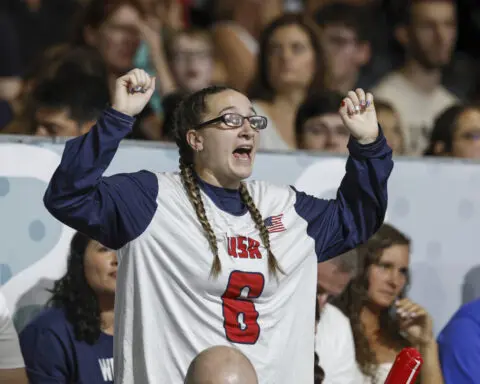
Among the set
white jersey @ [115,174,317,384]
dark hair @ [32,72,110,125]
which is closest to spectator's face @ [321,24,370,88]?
dark hair @ [32,72,110,125]

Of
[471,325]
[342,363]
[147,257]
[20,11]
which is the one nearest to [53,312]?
[147,257]

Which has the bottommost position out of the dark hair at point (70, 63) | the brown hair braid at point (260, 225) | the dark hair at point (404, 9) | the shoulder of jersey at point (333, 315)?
the shoulder of jersey at point (333, 315)

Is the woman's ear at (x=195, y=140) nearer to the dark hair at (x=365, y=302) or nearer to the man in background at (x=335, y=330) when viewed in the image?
the man in background at (x=335, y=330)

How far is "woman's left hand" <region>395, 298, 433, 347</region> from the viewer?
4281mm

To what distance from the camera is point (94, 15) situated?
5684 mm

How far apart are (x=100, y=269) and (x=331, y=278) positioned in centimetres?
97

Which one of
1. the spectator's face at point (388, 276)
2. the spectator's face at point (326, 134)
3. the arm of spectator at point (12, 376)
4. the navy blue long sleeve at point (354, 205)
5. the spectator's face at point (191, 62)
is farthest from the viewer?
the spectator's face at point (191, 62)

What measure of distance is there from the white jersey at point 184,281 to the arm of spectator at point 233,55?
306 cm

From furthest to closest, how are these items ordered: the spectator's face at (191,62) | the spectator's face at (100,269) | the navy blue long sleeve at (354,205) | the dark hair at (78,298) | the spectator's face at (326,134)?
the spectator's face at (191,62), the spectator's face at (326,134), the spectator's face at (100,269), the dark hair at (78,298), the navy blue long sleeve at (354,205)

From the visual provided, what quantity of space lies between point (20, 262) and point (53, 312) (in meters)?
0.22

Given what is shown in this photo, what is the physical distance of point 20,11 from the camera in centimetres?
623

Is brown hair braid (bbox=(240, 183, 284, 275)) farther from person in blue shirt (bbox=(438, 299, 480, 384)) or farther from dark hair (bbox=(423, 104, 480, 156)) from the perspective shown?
dark hair (bbox=(423, 104, 480, 156))

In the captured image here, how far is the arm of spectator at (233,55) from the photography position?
6.38 metres

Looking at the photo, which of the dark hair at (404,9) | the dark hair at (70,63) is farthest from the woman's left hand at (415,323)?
the dark hair at (404,9)
